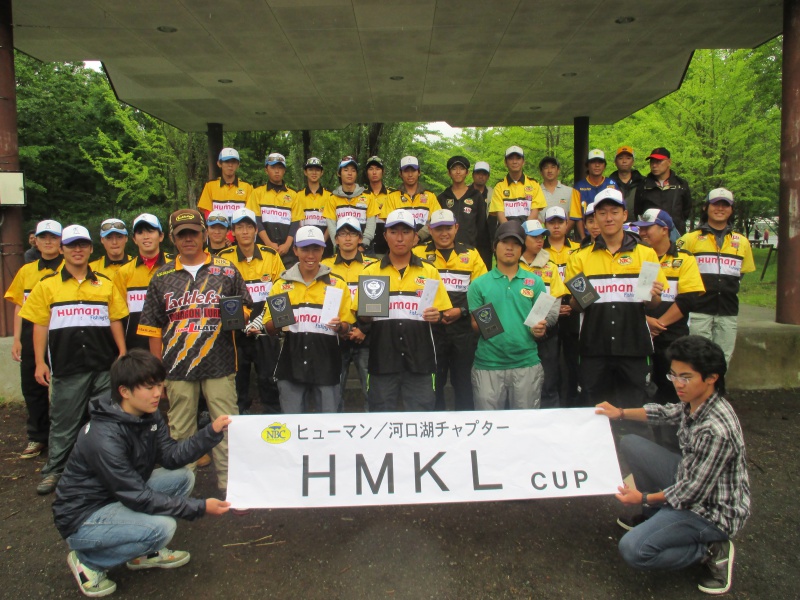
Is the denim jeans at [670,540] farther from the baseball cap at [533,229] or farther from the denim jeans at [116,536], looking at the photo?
the baseball cap at [533,229]

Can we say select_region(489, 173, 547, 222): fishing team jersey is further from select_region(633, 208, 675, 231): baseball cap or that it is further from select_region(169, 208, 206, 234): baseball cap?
select_region(169, 208, 206, 234): baseball cap

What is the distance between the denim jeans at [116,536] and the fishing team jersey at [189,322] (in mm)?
1242

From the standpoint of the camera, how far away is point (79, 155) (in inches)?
1016

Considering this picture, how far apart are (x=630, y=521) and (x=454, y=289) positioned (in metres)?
2.52

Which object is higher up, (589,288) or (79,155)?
(79,155)

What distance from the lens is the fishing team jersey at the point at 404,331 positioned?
4.73 m

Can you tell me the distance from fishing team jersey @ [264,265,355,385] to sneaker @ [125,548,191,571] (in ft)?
4.90

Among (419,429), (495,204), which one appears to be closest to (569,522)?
(419,429)

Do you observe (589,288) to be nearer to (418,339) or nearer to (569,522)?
(418,339)

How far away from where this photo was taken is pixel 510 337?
455 cm

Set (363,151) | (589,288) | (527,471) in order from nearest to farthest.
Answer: (527,471)
(589,288)
(363,151)

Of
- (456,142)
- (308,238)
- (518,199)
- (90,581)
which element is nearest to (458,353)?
(308,238)

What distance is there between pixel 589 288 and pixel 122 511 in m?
3.68

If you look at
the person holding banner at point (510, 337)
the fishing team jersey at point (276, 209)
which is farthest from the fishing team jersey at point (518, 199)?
the person holding banner at point (510, 337)
